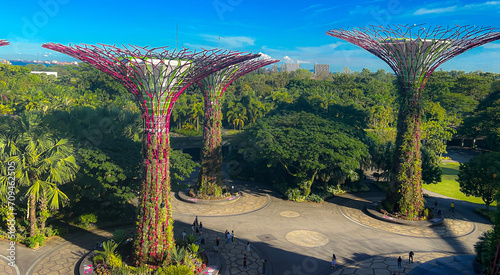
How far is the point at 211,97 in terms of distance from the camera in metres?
29.5

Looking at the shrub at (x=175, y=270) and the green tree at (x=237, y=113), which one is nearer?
the shrub at (x=175, y=270)

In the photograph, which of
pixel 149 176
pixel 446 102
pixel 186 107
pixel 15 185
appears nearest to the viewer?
pixel 149 176

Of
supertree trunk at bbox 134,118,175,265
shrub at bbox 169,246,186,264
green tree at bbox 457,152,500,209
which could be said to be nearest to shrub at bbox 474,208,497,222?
green tree at bbox 457,152,500,209

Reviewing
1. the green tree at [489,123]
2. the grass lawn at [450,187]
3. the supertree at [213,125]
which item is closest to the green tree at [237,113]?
the supertree at [213,125]

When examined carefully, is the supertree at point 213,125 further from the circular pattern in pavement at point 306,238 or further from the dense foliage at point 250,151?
the circular pattern in pavement at point 306,238

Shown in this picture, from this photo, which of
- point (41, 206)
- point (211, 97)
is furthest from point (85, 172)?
point (211, 97)

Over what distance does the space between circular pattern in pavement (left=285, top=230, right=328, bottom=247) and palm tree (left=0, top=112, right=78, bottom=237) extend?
14.7 metres

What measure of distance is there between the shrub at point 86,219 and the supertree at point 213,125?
378 inches

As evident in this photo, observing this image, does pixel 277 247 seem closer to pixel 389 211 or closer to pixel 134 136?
pixel 389 211

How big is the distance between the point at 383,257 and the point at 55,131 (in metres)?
23.2

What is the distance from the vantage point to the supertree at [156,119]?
Answer: 57.3ft

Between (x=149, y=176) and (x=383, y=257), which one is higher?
(x=149, y=176)

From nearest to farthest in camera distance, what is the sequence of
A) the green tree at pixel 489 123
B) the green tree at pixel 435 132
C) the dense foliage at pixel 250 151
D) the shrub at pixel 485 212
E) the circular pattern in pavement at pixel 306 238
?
the circular pattern in pavement at pixel 306 238 < the dense foliage at pixel 250 151 < the shrub at pixel 485 212 < the green tree at pixel 489 123 < the green tree at pixel 435 132

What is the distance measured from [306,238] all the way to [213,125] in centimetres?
1241
